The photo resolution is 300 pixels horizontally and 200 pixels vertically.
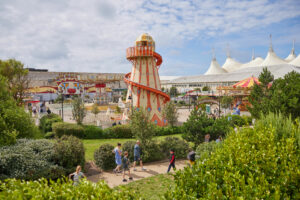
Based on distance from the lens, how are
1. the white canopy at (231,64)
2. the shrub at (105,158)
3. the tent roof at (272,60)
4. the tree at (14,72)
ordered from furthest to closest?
1. the white canopy at (231,64)
2. the tent roof at (272,60)
3. the tree at (14,72)
4. the shrub at (105,158)

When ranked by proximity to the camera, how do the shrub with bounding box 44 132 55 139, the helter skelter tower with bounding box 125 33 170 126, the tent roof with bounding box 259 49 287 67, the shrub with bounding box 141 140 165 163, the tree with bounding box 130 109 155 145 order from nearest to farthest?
the shrub with bounding box 141 140 165 163 → the tree with bounding box 130 109 155 145 → the shrub with bounding box 44 132 55 139 → the helter skelter tower with bounding box 125 33 170 126 → the tent roof with bounding box 259 49 287 67

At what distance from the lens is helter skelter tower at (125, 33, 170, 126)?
62.3ft

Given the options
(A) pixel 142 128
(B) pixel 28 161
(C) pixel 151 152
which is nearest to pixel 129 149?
(C) pixel 151 152

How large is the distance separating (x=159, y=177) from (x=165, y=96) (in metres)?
12.1

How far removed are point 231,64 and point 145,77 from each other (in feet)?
251

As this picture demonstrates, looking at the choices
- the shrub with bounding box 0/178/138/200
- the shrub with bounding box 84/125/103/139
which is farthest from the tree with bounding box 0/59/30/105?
the shrub with bounding box 0/178/138/200

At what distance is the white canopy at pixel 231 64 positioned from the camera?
84.3 meters

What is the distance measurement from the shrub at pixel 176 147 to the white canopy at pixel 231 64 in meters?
80.0

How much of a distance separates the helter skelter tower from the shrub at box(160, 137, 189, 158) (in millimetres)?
7924

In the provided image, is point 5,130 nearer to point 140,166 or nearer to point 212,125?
point 140,166

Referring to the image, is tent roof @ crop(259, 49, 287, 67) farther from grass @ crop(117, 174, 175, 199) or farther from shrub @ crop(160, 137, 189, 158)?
grass @ crop(117, 174, 175, 199)

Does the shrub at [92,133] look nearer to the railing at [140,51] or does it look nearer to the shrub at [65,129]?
the shrub at [65,129]

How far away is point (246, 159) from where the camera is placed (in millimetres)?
3982

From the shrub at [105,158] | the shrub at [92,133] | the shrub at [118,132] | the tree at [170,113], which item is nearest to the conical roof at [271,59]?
the tree at [170,113]
